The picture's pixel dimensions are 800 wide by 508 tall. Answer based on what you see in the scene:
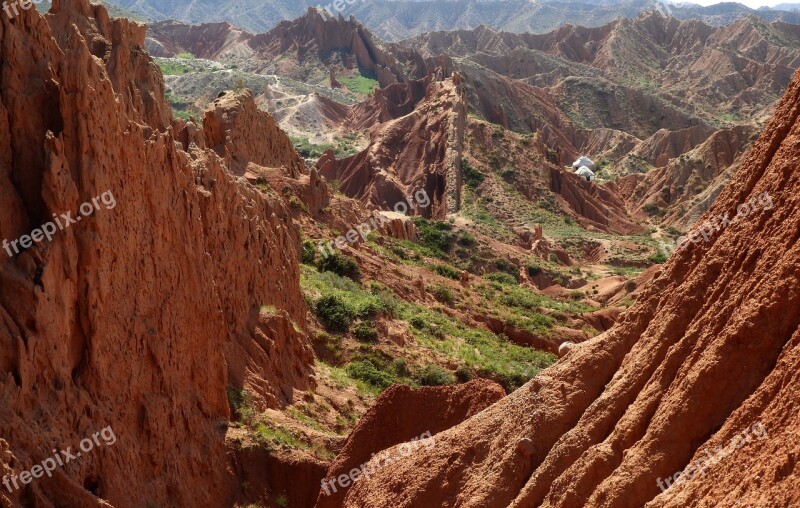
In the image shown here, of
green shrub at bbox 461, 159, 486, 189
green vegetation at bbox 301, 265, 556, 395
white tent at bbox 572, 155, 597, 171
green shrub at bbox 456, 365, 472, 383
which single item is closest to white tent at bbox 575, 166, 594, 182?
white tent at bbox 572, 155, 597, 171

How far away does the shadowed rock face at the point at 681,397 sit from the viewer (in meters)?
9.27

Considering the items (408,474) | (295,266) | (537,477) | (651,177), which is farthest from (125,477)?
(651,177)

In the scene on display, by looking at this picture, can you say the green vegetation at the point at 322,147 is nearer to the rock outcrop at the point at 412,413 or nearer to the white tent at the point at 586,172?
the white tent at the point at 586,172

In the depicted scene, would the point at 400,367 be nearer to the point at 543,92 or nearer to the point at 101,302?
the point at 101,302

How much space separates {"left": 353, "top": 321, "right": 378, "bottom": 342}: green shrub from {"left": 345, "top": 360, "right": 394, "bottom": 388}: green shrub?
222 cm

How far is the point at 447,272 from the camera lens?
47.1 meters

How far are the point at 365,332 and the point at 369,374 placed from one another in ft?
10.6

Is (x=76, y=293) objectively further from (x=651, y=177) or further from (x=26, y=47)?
(x=651, y=177)

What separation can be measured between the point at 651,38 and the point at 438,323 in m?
155

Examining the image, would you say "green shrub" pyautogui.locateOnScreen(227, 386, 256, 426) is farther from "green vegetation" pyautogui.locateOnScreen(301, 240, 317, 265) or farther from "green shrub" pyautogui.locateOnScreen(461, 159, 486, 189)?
"green shrub" pyautogui.locateOnScreen(461, 159, 486, 189)

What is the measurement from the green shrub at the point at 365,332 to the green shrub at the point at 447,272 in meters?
17.1

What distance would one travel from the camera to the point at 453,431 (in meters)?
14.3

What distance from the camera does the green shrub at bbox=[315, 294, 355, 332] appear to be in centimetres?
2916

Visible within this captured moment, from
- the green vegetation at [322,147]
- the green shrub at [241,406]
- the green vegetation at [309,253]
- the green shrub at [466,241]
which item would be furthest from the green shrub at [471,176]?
the green shrub at [241,406]
